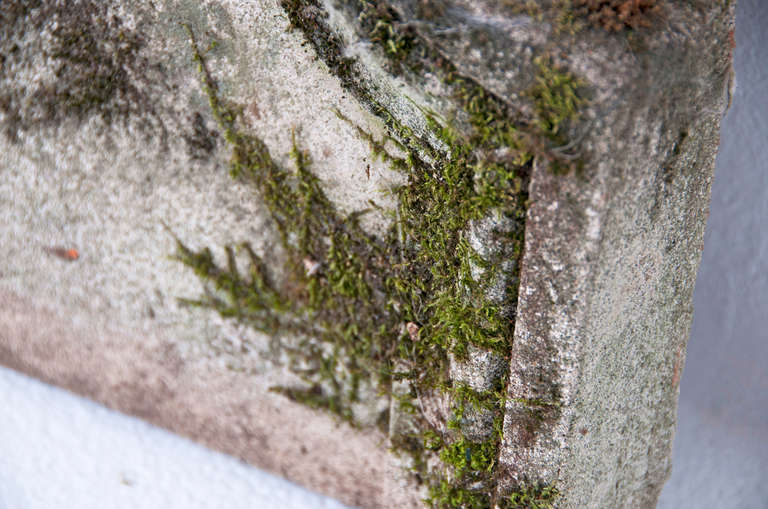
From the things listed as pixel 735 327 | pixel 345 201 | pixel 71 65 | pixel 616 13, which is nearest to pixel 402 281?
pixel 345 201

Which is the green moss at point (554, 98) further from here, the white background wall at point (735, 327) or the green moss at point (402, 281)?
the white background wall at point (735, 327)

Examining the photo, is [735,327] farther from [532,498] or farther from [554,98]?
[554,98]

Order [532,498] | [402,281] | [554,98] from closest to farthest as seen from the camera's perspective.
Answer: [554,98], [532,498], [402,281]

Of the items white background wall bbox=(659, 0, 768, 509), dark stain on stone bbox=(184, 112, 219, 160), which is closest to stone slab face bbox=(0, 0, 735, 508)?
dark stain on stone bbox=(184, 112, 219, 160)

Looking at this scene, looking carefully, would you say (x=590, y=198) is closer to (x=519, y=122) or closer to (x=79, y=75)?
(x=519, y=122)

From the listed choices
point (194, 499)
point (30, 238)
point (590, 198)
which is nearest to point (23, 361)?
point (30, 238)

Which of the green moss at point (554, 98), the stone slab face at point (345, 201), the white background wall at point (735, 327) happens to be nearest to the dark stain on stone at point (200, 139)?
the stone slab face at point (345, 201)

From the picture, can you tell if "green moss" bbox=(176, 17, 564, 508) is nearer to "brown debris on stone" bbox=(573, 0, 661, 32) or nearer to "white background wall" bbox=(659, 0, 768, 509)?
"brown debris on stone" bbox=(573, 0, 661, 32)

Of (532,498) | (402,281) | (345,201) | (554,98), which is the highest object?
(554,98)
